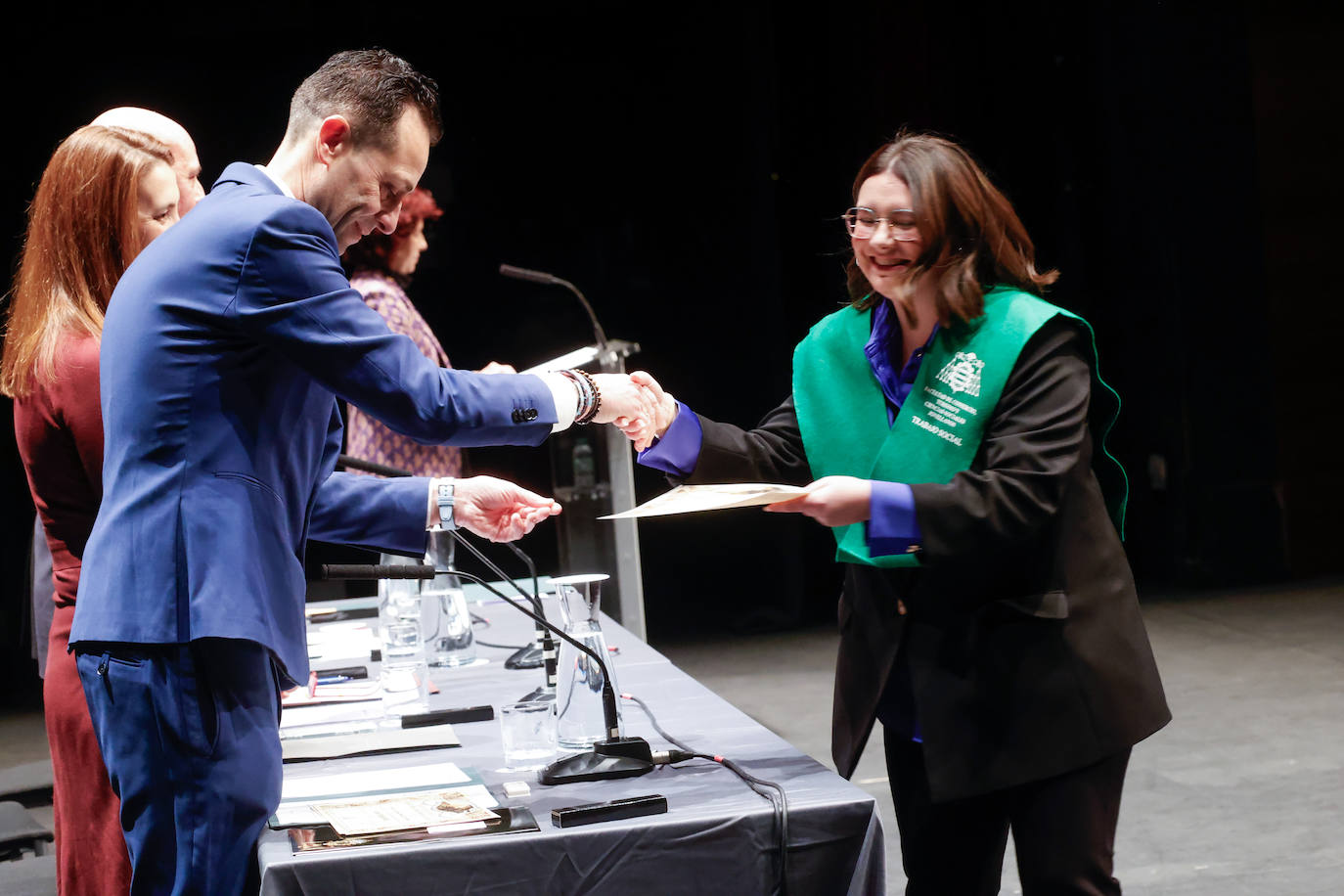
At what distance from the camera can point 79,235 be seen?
1787 mm

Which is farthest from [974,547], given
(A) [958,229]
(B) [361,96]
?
(B) [361,96]

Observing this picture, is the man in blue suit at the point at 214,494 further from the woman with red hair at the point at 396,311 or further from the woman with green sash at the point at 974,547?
the woman with red hair at the point at 396,311

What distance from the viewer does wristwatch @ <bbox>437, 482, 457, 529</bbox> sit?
5.94 feet

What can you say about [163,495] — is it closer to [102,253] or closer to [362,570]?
[362,570]

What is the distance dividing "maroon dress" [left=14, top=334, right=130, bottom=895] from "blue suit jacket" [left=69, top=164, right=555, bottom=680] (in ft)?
0.99

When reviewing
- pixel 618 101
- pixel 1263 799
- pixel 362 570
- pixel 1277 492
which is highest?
pixel 618 101

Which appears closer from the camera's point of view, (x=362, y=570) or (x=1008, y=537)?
(x=1008, y=537)

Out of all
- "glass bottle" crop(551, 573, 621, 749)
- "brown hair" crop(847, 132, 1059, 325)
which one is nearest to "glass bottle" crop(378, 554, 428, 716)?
"glass bottle" crop(551, 573, 621, 749)

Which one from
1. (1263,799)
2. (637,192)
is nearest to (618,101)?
(637,192)

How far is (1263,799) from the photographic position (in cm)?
336

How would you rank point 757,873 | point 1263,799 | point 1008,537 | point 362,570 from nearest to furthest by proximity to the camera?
1. point 757,873
2. point 1008,537
3. point 362,570
4. point 1263,799

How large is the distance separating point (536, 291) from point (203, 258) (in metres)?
4.62

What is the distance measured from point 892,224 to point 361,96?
0.68 m

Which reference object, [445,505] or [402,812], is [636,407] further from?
[402,812]
